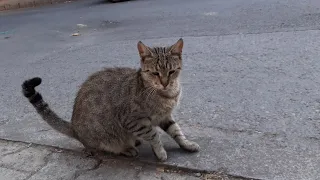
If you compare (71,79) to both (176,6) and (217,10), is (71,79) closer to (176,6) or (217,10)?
(217,10)

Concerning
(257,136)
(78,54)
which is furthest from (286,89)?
(78,54)

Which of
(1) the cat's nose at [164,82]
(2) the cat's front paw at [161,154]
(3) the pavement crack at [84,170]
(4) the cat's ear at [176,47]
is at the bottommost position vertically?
(3) the pavement crack at [84,170]

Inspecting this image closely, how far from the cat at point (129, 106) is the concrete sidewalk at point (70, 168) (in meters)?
0.13

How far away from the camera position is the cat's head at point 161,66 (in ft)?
9.63

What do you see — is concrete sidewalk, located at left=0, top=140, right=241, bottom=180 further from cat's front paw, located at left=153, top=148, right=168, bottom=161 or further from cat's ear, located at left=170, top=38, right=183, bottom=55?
cat's ear, located at left=170, top=38, right=183, bottom=55

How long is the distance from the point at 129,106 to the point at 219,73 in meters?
1.93

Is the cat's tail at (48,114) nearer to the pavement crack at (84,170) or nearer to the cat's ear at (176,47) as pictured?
the pavement crack at (84,170)

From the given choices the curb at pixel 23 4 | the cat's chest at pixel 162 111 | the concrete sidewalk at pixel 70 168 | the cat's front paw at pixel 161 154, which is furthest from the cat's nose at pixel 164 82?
the curb at pixel 23 4

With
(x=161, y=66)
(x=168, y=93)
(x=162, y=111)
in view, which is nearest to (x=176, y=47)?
(x=161, y=66)

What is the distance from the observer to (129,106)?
3033 mm

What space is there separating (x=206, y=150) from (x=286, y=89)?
133 cm

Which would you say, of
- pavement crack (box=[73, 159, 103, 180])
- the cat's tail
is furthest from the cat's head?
the cat's tail

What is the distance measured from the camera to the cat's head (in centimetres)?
294

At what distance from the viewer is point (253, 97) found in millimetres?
3914
